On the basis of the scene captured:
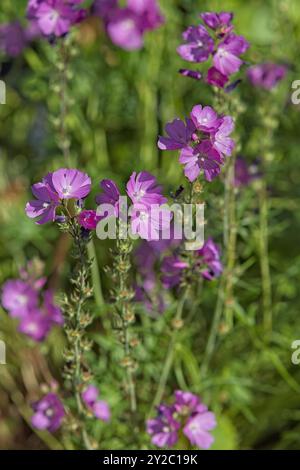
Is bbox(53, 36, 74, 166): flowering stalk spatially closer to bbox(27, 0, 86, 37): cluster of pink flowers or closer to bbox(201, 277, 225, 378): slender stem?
bbox(27, 0, 86, 37): cluster of pink flowers

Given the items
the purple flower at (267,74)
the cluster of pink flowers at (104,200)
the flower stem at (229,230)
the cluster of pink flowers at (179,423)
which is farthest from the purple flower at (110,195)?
the purple flower at (267,74)

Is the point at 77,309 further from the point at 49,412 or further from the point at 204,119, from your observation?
the point at 49,412

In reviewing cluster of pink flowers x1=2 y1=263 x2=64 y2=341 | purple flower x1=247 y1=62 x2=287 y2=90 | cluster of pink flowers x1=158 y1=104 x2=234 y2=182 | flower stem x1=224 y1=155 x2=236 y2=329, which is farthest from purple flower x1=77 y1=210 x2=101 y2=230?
purple flower x1=247 y1=62 x2=287 y2=90

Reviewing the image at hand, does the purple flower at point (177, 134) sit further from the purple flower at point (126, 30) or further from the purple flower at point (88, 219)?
the purple flower at point (126, 30)

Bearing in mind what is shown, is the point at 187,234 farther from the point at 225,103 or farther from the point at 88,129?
the point at 88,129

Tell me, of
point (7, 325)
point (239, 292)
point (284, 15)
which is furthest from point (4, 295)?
point (284, 15)

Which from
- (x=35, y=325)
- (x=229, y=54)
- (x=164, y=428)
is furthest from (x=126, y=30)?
(x=164, y=428)

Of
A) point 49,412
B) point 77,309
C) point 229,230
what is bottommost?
point 49,412

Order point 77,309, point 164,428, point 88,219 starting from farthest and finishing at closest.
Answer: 1. point 164,428
2. point 77,309
3. point 88,219
